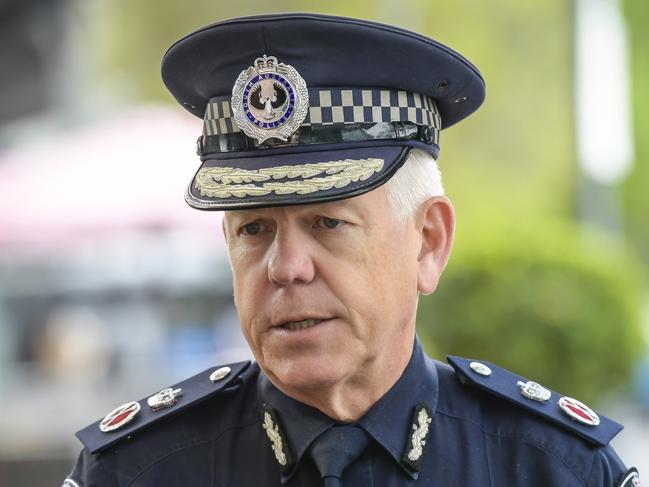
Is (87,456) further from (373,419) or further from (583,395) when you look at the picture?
(583,395)

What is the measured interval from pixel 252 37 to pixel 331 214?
1.36 ft

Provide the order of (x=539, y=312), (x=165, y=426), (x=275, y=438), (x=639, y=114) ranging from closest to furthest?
(x=275, y=438)
(x=165, y=426)
(x=539, y=312)
(x=639, y=114)

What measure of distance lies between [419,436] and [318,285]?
0.44m

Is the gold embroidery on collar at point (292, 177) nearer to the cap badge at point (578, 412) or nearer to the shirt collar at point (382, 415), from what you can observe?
the shirt collar at point (382, 415)

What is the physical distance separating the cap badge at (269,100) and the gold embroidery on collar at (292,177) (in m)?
0.09

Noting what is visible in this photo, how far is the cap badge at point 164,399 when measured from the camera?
9.41 feet

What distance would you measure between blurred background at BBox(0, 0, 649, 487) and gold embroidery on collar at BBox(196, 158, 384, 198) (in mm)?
4805

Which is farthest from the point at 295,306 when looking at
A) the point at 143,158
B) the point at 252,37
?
the point at 143,158

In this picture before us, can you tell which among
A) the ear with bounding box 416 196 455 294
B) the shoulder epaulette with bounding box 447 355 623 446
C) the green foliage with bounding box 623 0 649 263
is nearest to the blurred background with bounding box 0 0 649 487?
the shoulder epaulette with bounding box 447 355 623 446

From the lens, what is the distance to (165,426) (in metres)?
2.82

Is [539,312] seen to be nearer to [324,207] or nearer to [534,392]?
[534,392]

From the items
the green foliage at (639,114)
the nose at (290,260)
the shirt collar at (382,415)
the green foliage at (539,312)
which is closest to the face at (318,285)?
the nose at (290,260)

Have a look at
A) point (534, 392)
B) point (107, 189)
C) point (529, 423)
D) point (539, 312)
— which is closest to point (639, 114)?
point (107, 189)

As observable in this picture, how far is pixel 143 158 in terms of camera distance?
39.0ft
